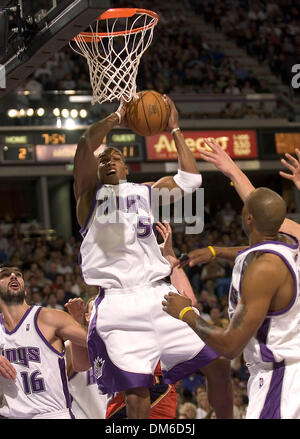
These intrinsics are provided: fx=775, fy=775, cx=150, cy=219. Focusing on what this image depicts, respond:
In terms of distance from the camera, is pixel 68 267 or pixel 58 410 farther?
pixel 68 267

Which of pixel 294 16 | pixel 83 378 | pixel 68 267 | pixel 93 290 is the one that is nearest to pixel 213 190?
pixel 294 16

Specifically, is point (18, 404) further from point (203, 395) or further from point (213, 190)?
point (213, 190)

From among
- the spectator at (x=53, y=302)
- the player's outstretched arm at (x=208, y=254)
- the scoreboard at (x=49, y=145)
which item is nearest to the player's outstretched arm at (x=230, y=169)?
the player's outstretched arm at (x=208, y=254)

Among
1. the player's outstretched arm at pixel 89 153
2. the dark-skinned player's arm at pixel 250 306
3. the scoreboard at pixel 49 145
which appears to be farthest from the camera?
the scoreboard at pixel 49 145

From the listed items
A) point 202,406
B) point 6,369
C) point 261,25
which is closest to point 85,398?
point 6,369

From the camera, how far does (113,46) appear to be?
5.08 m

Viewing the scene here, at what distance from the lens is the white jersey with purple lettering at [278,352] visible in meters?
3.33

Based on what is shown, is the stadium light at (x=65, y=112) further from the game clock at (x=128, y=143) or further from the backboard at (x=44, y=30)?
the backboard at (x=44, y=30)

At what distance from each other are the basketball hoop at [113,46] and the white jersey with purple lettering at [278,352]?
1891mm

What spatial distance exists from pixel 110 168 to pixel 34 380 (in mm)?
1403

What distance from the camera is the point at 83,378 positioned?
5.51 metres

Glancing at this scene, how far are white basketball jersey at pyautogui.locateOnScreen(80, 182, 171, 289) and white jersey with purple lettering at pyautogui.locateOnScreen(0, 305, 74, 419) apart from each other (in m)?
0.78

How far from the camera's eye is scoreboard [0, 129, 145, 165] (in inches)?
525

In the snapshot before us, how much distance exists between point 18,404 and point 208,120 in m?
10.6
